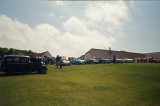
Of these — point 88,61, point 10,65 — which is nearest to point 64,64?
point 88,61

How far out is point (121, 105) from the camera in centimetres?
473

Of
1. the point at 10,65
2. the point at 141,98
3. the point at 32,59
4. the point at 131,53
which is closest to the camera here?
the point at 141,98

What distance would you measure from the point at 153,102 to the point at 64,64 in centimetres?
1889

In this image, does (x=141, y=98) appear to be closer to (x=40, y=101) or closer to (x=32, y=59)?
(x=40, y=101)

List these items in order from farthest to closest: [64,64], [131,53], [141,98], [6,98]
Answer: [131,53]
[64,64]
[141,98]
[6,98]

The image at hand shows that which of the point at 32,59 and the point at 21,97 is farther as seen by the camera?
the point at 32,59

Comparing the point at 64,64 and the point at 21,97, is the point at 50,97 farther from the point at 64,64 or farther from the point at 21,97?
the point at 64,64

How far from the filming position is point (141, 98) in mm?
5504

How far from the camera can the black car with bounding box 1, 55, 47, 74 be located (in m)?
11.1

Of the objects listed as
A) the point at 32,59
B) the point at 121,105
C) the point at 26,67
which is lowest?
the point at 121,105

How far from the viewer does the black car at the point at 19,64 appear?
11.1 meters

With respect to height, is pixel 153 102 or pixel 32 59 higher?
pixel 32 59

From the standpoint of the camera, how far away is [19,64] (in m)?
11.5

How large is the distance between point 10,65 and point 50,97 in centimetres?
822
